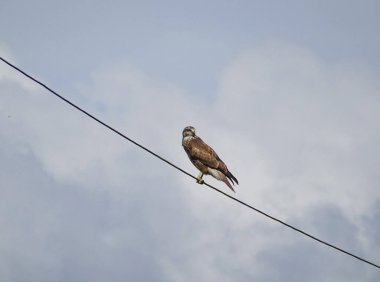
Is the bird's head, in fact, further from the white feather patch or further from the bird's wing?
the white feather patch

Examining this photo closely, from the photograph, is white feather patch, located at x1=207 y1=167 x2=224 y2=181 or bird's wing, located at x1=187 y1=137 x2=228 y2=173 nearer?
white feather patch, located at x1=207 y1=167 x2=224 y2=181

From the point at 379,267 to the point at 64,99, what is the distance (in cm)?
622

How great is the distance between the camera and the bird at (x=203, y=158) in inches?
450

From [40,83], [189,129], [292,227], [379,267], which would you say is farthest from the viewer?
[189,129]

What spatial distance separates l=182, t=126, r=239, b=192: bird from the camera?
11422 millimetres

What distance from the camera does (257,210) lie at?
7.55 m

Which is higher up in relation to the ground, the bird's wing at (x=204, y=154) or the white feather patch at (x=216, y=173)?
the bird's wing at (x=204, y=154)

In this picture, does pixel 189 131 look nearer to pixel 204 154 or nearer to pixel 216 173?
pixel 204 154

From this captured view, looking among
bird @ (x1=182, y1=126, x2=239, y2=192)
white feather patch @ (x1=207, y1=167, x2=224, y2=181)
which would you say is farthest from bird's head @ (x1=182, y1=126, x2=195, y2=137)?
white feather patch @ (x1=207, y1=167, x2=224, y2=181)

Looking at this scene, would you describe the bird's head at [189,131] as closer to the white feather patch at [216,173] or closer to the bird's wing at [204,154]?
the bird's wing at [204,154]

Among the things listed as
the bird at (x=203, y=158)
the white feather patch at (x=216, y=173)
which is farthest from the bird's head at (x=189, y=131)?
the white feather patch at (x=216, y=173)

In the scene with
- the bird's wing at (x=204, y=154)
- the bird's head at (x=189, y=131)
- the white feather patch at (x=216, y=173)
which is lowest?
the white feather patch at (x=216, y=173)

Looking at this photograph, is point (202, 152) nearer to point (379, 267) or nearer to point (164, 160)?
point (164, 160)

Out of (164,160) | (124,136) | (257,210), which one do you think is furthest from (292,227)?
(124,136)
